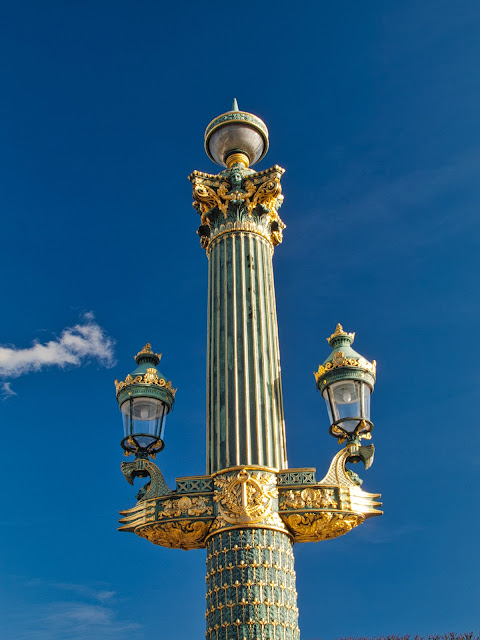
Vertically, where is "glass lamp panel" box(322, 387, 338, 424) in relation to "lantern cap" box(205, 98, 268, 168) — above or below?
below

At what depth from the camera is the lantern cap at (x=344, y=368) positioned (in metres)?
13.9

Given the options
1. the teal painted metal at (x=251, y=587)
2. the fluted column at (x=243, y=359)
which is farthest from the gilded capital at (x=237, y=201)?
the teal painted metal at (x=251, y=587)

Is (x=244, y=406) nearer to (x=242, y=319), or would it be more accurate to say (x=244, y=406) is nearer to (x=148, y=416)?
(x=148, y=416)

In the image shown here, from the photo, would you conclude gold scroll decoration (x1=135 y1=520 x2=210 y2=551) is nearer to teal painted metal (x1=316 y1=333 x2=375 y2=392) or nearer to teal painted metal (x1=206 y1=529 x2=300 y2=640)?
teal painted metal (x1=206 y1=529 x2=300 y2=640)

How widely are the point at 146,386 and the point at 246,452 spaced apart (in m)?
2.40

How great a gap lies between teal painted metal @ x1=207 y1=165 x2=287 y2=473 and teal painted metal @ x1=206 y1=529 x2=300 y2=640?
1427mm

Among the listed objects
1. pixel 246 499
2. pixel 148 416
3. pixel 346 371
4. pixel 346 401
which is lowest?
pixel 246 499

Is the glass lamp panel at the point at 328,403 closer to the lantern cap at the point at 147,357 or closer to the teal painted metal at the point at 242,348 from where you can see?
the teal painted metal at the point at 242,348

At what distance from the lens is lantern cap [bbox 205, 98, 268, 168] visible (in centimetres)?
1852

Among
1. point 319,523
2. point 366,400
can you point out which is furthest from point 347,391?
point 319,523

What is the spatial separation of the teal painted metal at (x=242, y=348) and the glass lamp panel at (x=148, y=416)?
0.96 m

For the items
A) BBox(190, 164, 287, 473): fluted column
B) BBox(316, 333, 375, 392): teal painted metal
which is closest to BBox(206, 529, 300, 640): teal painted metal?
BBox(190, 164, 287, 473): fluted column

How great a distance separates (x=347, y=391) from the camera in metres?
14.0

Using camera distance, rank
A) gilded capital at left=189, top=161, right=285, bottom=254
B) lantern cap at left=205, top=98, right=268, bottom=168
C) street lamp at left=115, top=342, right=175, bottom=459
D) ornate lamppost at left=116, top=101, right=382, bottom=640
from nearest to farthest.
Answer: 1. ornate lamppost at left=116, top=101, right=382, bottom=640
2. street lamp at left=115, top=342, right=175, bottom=459
3. gilded capital at left=189, top=161, right=285, bottom=254
4. lantern cap at left=205, top=98, right=268, bottom=168
